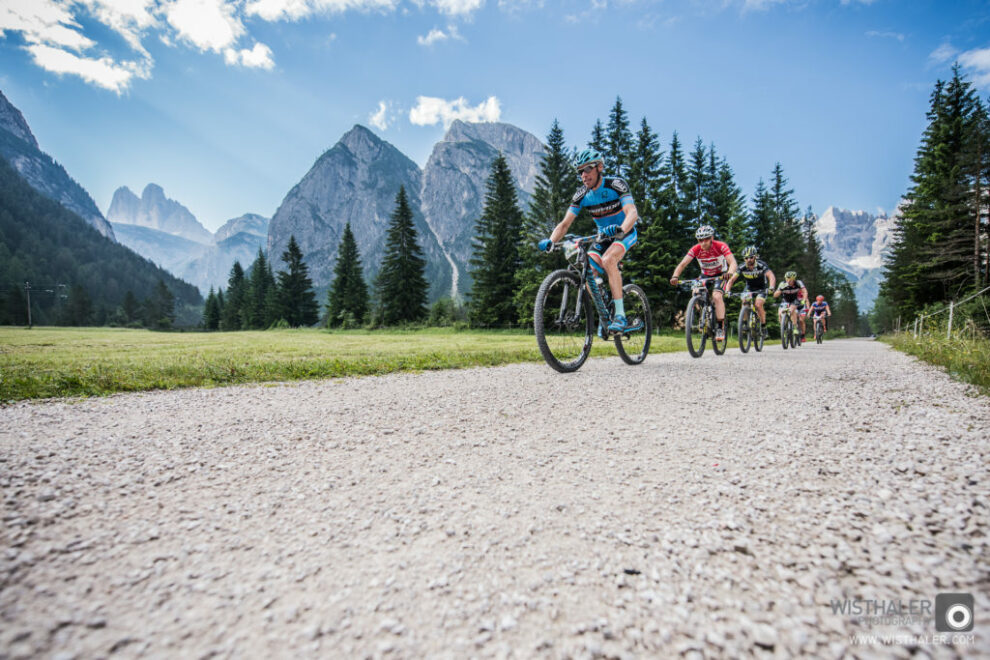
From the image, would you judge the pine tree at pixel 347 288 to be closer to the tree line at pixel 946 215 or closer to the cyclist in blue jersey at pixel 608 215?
the cyclist in blue jersey at pixel 608 215

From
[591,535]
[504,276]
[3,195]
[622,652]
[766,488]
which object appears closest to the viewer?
[622,652]

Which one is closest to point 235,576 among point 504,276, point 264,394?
point 264,394

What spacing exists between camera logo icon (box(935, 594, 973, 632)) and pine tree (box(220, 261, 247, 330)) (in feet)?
278

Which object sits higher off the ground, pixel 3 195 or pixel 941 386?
pixel 3 195

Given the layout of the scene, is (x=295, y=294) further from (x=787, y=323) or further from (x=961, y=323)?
(x=961, y=323)

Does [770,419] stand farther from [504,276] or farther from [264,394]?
[504,276]

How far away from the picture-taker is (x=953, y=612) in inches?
38.9

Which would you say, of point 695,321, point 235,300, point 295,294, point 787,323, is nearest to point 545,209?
point 787,323

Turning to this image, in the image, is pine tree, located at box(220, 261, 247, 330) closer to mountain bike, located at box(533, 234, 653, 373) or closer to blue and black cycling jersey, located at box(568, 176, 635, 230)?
mountain bike, located at box(533, 234, 653, 373)

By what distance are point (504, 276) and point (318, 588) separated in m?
32.4

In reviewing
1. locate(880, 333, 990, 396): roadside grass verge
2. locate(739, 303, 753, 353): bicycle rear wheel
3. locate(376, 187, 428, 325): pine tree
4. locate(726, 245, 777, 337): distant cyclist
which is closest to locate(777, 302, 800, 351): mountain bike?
locate(726, 245, 777, 337): distant cyclist

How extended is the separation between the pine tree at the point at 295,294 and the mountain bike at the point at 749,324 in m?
58.3

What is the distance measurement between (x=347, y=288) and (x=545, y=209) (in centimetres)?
2827

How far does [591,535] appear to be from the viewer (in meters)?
1.39
